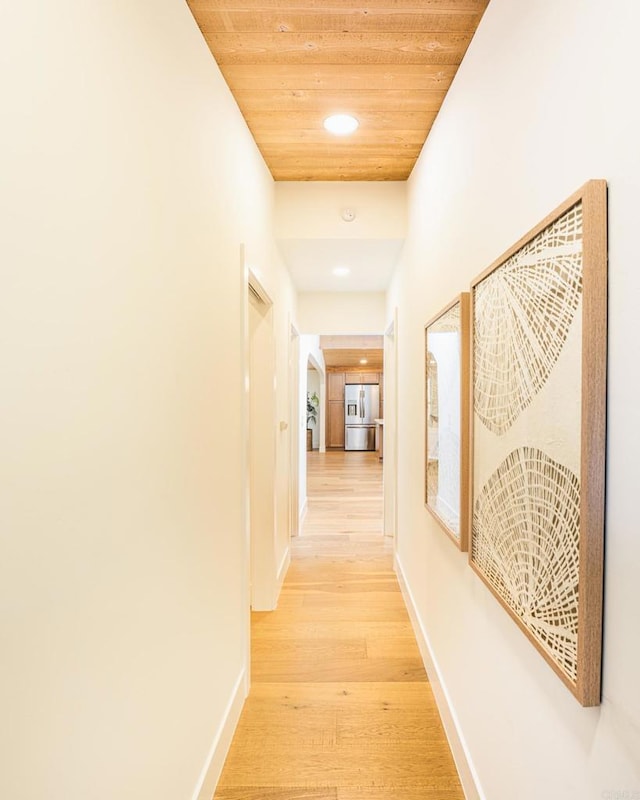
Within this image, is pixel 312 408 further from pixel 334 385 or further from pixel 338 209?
pixel 338 209

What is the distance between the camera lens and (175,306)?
1248 mm

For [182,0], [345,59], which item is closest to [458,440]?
[345,59]

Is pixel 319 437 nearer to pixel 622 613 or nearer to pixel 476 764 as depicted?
pixel 476 764

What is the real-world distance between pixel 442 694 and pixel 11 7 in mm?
2334

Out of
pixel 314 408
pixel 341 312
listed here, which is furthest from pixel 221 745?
pixel 314 408

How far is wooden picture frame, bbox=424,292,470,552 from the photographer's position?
5.00 feet

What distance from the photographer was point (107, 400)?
901 millimetres

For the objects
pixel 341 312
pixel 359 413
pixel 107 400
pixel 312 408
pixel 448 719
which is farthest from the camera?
pixel 359 413

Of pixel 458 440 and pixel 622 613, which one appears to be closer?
pixel 622 613

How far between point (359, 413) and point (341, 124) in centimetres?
999

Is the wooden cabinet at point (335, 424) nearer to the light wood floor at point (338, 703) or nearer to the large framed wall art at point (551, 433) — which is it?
the light wood floor at point (338, 703)

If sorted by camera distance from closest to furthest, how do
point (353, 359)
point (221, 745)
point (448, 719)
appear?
point (221, 745), point (448, 719), point (353, 359)

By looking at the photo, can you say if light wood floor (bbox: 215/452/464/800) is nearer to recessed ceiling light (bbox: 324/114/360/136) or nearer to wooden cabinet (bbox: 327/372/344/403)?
recessed ceiling light (bbox: 324/114/360/136)

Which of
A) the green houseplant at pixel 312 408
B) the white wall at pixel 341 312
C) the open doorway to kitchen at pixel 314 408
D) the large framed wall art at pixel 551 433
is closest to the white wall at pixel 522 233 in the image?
the large framed wall art at pixel 551 433
